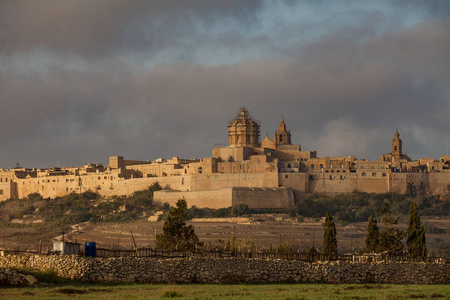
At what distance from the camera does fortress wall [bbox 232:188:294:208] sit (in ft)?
241

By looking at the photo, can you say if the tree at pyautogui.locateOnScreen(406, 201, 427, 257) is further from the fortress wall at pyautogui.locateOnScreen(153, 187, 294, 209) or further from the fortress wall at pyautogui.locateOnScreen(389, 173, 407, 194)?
the fortress wall at pyautogui.locateOnScreen(389, 173, 407, 194)

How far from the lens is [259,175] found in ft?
250

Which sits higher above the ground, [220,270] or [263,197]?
[263,197]

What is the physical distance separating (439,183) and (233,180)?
16356 millimetres

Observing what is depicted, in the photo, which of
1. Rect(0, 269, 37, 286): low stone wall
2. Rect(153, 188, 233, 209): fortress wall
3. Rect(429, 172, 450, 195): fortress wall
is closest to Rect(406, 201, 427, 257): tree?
Rect(0, 269, 37, 286): low stone wall

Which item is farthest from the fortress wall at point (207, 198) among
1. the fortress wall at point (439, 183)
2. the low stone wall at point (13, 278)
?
the low stone wall at point (13, 278)

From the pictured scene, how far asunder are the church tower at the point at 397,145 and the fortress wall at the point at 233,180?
1266cm

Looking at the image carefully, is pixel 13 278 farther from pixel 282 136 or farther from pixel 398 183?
pixel 282 136

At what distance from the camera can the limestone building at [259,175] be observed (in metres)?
74.6

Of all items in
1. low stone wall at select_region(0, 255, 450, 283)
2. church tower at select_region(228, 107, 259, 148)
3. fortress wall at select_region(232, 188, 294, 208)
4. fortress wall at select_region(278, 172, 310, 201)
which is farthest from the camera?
church tower at select_region(228, 107, 259, 148)

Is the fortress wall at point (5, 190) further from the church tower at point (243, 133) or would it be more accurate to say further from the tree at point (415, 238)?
the tree at point (415, 238)

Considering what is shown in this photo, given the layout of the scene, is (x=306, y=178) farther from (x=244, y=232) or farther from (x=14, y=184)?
(x=14, y=184)

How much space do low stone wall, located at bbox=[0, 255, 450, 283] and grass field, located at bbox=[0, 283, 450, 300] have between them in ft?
1.58

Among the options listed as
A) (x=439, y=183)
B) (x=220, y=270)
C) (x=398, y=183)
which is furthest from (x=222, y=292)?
(x=439, y=183)
